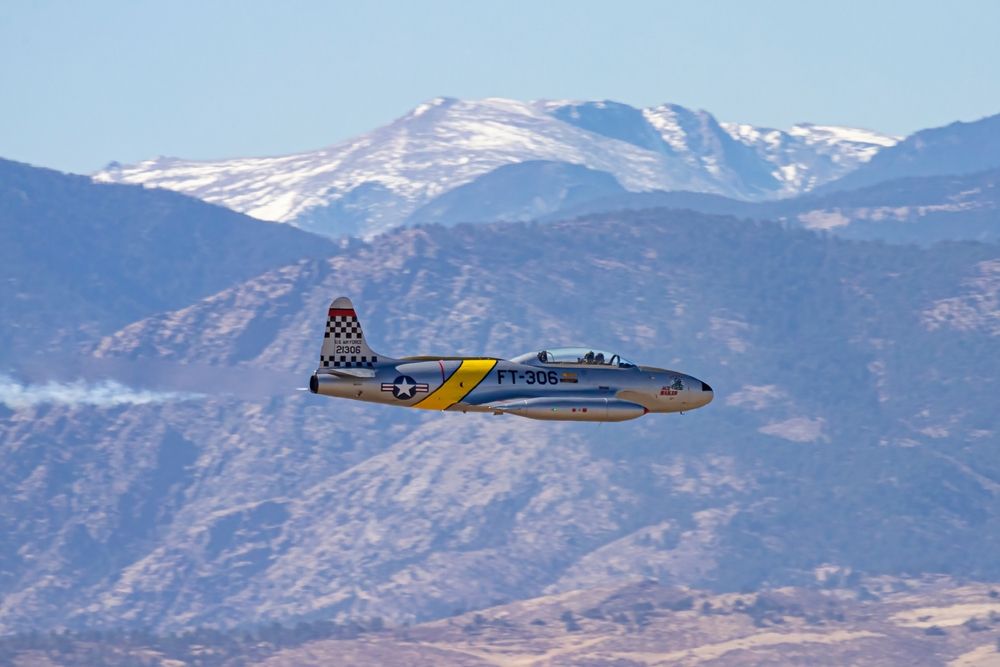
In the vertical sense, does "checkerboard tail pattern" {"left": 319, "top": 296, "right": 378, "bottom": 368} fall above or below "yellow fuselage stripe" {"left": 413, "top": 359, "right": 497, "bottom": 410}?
above

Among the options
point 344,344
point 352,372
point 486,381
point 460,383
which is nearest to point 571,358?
point 486,381

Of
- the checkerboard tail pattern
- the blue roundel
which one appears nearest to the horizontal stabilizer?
the checkerboard tail pattern

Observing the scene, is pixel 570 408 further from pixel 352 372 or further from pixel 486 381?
pixel 352 372

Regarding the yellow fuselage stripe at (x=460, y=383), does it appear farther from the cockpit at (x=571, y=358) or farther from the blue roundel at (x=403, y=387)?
the cockpit at (x=571, y=358)

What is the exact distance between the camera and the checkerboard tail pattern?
130m

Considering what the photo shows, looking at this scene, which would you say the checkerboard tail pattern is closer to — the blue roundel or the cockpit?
the blue roundel

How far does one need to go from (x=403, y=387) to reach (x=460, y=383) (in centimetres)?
332

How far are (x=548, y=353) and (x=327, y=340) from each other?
41.6 ft

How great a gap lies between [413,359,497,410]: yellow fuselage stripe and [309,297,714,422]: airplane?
57 millimetres

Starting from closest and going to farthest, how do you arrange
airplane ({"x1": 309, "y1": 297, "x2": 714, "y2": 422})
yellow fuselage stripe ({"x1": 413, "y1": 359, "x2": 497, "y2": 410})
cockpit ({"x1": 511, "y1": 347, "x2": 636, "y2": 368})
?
1. airplane ({"x1": 309, "y1": 297, "x2": 714, "y2": 422})
2. yellow fuselage stripe ({"x1": 413, "y1": 359, "x2": 497, "y2": 410})
3. cockpit ({"x1": 511, "y1": 347, "x2": 636, "y2": 368})

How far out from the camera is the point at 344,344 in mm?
130125

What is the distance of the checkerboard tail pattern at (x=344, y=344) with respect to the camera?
5108 inches

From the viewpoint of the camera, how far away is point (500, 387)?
131 meters

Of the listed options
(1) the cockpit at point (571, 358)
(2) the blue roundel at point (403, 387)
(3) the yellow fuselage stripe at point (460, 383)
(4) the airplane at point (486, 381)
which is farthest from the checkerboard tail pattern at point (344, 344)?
(1) the cockpit at point (571, 358)
